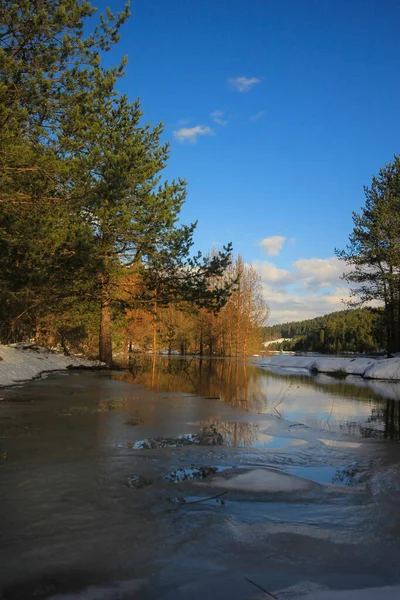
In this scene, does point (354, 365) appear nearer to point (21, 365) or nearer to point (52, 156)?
point (21, 365)

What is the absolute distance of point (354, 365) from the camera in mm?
23719

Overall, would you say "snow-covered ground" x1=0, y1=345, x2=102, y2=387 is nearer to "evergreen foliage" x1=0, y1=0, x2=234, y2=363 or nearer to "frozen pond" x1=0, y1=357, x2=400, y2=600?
"evergreen foliage" x1=0, y1=0, x2=234, y2=363

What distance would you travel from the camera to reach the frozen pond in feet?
6.09

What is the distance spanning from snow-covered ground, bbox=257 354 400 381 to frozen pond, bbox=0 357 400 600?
1447 cm

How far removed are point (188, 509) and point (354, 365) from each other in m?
23.2

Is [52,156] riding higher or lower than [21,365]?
higher

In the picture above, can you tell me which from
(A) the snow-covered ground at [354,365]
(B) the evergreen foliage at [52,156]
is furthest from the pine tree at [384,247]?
(B) the evergreen foliage at [52,156]

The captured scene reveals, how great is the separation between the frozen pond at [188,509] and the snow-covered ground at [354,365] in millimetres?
14472

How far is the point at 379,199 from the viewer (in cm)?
2325

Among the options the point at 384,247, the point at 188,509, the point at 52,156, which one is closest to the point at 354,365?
the point at 384,247

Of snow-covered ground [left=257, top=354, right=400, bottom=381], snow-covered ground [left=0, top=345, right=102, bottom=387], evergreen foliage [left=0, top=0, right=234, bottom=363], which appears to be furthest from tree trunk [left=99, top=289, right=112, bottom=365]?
snow-covered ground [left=257, top=354, right=400, bottom=381]

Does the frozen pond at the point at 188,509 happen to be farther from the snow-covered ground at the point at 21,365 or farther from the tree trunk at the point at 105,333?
A: the tree trunk at the point at 105,333

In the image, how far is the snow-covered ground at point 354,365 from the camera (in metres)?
18.8

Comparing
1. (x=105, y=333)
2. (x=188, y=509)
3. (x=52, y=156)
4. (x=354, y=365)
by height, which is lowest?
(x=354, y=365)
